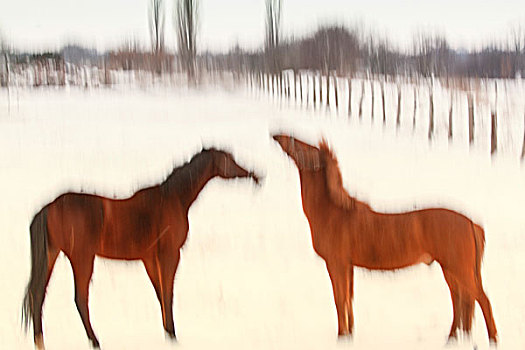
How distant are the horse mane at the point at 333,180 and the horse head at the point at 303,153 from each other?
15 mm

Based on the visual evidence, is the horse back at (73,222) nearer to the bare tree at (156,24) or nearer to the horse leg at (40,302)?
the horse leg at (40,302)

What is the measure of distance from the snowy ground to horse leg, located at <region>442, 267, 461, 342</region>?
61mm

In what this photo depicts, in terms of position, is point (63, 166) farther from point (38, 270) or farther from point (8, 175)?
point (38, 270)

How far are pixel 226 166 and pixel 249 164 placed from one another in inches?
18.3

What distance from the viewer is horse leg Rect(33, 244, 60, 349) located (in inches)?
60.0

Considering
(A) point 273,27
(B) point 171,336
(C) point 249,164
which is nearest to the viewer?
(B) point 171,336

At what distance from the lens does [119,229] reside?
5.11 ft

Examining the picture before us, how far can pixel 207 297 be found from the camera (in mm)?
1998

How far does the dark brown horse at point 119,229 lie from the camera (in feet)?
4.97

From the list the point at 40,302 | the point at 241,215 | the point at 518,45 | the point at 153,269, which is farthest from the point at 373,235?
the point at 518,45

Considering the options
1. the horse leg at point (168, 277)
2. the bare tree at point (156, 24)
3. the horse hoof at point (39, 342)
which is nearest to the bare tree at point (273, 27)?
the bare tree at point (156, 24)

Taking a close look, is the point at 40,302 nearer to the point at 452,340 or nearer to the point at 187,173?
the point at 187,173

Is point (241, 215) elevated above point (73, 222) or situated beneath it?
situated beneath

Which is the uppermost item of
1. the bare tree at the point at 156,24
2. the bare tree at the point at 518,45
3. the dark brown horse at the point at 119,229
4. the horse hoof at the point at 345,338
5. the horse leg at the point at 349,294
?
the bare tree at the point at 156,24
